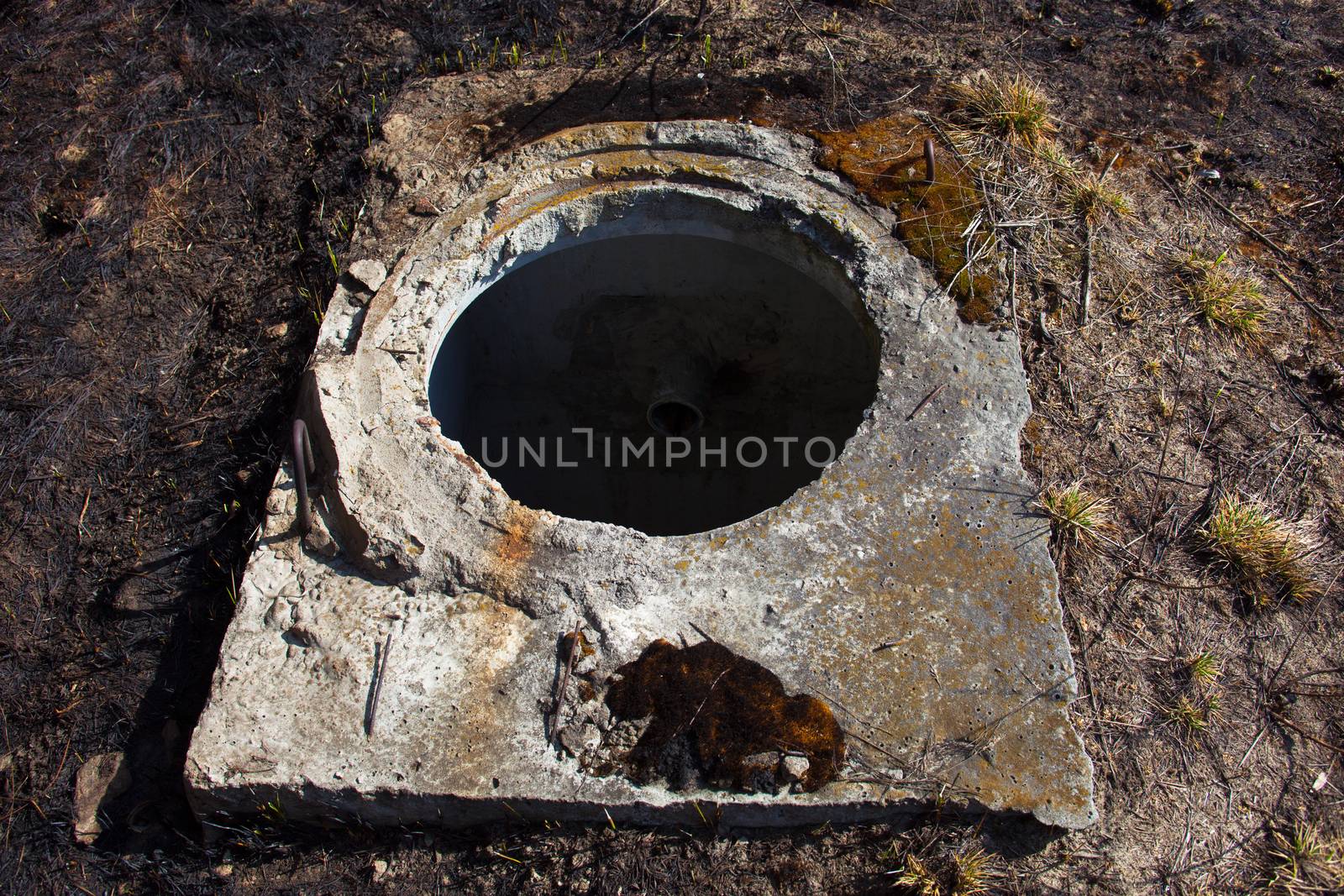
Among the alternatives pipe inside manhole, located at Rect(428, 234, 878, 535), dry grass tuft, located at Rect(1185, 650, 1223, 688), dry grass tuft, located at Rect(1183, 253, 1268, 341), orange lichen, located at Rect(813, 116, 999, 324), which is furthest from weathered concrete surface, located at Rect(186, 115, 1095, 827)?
pipe inside manhole, located at Rect(428, 234, 878, 535)

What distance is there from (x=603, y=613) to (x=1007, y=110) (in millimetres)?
3140

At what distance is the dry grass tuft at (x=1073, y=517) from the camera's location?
3.29m

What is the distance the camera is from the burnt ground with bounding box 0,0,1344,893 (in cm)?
285

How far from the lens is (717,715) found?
111 inches

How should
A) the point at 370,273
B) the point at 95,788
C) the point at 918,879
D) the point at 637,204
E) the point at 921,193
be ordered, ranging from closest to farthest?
the point at 918,879
the point at 95,788
the point at 370,273
the point at 921,193
the point at 637,204

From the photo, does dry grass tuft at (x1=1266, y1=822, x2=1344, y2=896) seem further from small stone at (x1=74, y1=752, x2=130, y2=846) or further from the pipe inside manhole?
small stone at (x1=74, y1=752, x2=130, y2=846)

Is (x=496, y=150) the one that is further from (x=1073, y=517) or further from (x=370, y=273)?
(x=1073, y=517)

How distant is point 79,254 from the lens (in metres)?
4.28

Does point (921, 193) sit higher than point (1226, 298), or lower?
higher

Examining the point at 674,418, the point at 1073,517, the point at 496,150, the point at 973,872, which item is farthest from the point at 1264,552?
the point at 674,418

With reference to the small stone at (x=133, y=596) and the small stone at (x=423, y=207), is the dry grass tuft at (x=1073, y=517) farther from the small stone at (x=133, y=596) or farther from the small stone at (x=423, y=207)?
the small stone at (x=133, y=596)

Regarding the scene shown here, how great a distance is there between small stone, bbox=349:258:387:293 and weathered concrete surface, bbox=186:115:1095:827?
40mm

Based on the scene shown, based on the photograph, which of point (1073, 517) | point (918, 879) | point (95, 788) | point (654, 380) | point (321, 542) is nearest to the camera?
point (918, 879)

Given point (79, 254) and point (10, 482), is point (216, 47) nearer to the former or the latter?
point (79, 254)
